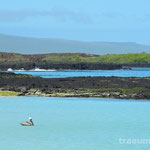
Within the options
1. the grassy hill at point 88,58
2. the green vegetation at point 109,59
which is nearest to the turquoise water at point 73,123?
the grassy hill at point 88,58

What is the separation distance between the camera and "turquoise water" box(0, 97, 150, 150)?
838 inches

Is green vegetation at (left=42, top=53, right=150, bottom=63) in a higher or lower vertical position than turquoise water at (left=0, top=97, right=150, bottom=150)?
higher

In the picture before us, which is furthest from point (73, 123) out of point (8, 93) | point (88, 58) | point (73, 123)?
point (88, 58)

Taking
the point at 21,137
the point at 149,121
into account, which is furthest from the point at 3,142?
the point at 149,121

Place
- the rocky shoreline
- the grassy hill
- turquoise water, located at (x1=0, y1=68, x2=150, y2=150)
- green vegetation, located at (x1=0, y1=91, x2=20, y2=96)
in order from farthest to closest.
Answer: the grassy hill → green vegetation, located at (x1=0, y1=91, x2=20, y2=96) → the rocky shoreline → turquoise water, located at (x1=0, y1=68, x2=150, y2=150)

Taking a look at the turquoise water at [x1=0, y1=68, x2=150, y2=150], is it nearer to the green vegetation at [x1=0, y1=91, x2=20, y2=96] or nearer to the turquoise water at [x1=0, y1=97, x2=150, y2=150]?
the turquoise water at [x1=0, y1=97, x2=150, y2=150]

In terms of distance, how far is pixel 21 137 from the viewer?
22703mm

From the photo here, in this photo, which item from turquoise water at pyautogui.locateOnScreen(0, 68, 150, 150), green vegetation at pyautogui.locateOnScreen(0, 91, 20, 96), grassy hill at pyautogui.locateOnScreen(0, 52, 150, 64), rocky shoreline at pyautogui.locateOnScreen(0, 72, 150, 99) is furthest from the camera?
grassy hill at pyautogui.locateOnScreen(0, 52, 150, 64)

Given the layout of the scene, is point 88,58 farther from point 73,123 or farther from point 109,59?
point 73,123

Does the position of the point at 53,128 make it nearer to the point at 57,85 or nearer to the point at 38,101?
the point at 38,101

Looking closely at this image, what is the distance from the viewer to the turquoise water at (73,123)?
21.3m

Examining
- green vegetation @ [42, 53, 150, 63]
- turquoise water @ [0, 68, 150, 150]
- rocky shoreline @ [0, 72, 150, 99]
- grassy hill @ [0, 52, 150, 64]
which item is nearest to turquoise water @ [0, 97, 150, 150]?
turquoise water @ [0, 68, 150, 150]

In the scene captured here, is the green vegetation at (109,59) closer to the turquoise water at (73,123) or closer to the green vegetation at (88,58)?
the green vegetation at (88,58)

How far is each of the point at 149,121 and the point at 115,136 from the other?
4.54 m
